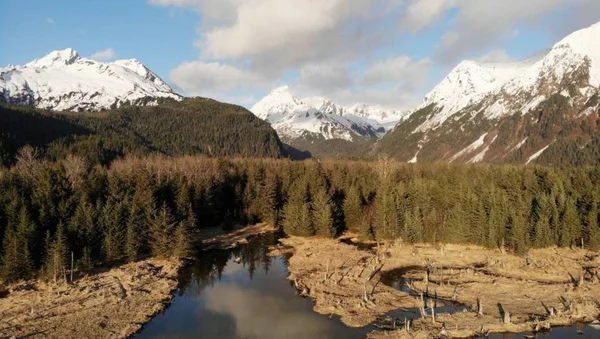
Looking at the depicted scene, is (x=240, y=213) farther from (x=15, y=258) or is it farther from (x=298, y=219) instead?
(x=15, y=258)

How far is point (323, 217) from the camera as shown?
100 m

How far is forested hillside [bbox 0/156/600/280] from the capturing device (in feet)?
241

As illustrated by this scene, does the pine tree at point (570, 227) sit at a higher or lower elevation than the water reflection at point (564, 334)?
higher

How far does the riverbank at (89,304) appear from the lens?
49.3 metres

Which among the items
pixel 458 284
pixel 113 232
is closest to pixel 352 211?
pixel 458 284

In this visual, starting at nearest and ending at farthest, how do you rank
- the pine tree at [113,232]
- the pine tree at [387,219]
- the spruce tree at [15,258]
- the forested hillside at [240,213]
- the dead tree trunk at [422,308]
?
the dead tree trunk at [422,308] → the spruce tree at [15,258] → the forested hillside at [240,213] → the pine tree at [113,232] → the pine tree at [387,219]

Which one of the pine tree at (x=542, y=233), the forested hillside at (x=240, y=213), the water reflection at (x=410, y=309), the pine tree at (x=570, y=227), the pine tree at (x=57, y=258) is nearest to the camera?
the water reflection at (x=410, y=309)

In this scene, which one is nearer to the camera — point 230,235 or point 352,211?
point 352,211

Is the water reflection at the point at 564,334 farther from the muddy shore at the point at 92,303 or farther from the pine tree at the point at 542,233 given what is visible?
the muddy shore at the point at 92,303

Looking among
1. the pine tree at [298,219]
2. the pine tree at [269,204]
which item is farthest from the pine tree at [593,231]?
the pine tree at [269,204]

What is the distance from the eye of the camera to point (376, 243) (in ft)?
316

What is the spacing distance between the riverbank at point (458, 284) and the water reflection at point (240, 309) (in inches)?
105

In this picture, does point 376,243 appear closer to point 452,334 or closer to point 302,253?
point 302,253

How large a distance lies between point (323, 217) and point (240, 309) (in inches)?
1762
